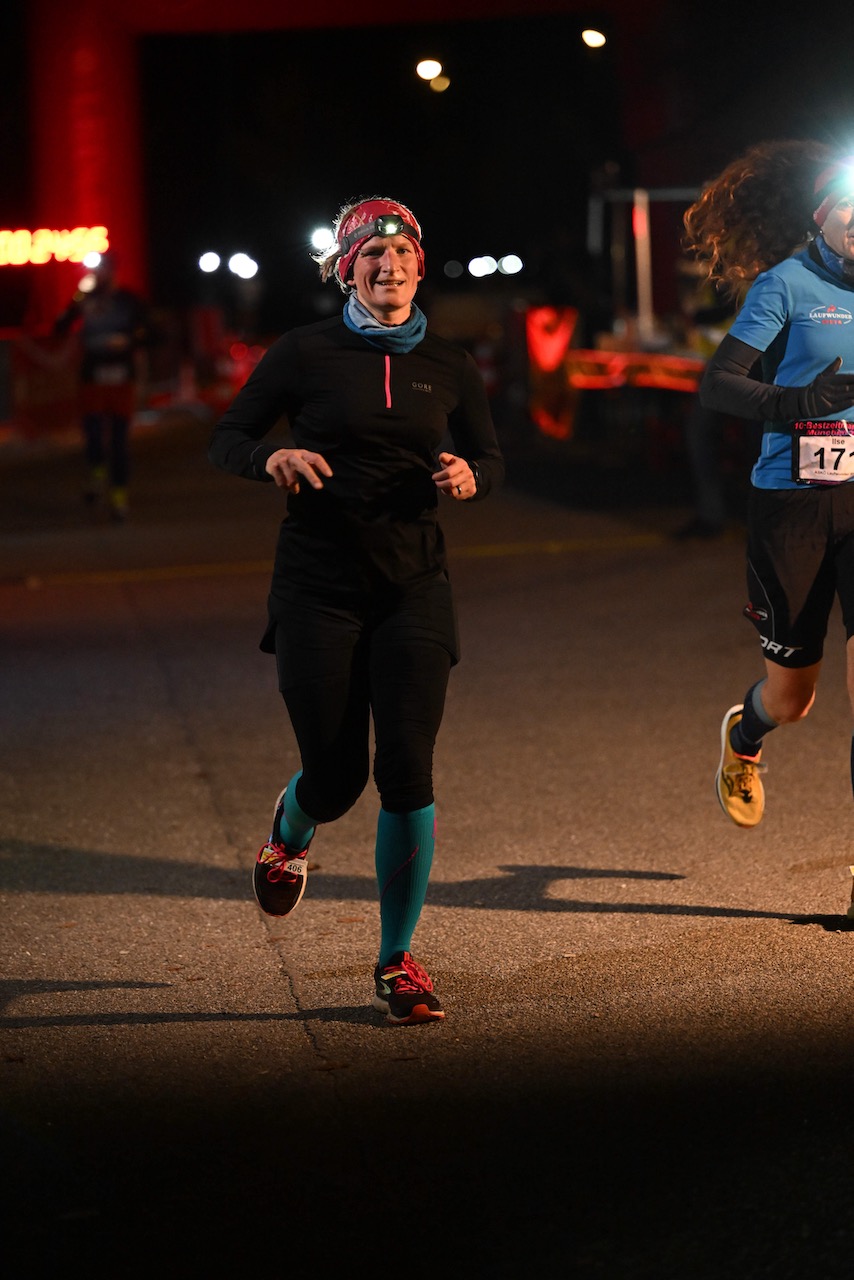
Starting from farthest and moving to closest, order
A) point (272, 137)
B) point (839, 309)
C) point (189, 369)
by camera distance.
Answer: point (272, 137) < point (189, 369) < point (839, 309)

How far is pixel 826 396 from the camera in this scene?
195 inches

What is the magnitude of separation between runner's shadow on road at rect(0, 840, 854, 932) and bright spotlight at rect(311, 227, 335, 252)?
194 centimetres

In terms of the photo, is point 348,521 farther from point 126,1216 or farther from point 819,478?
point 126,1216

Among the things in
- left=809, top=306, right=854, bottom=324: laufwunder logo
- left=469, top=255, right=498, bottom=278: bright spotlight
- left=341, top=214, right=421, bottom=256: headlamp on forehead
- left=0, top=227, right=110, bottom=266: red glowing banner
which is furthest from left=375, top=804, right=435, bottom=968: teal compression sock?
left=469, top=255, right=498, bottom=278: bright spotlight

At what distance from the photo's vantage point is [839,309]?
5156 mm

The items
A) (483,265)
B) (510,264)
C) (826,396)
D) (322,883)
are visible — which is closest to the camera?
(826,396)

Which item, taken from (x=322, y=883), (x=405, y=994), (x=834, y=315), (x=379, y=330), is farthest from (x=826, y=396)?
(x=322, y=883)

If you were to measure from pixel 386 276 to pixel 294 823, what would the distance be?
1426 mm

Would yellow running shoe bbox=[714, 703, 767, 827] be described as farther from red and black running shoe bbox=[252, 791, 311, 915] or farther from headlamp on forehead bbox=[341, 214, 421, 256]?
headlamp on forehead bbox=[341, 214, 421, 256]

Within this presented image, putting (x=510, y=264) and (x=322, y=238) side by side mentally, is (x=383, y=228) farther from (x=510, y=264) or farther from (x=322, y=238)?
(x=510, y=264)

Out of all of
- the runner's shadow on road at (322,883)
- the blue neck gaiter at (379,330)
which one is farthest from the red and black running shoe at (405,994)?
the blue neck gaiter at (379,330)

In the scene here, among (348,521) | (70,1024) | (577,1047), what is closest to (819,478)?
(348,521)

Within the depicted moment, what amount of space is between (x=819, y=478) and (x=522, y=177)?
66050mm

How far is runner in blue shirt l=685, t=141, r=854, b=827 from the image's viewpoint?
5156 millimetres
